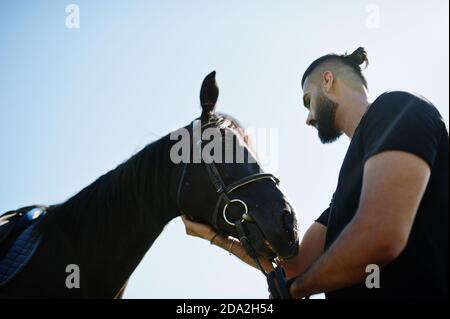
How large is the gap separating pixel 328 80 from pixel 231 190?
5.07 feet

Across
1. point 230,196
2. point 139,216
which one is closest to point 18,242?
point 139,216

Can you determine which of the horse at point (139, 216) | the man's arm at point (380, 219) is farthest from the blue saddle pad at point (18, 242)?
the man's arm at point (380, 219)

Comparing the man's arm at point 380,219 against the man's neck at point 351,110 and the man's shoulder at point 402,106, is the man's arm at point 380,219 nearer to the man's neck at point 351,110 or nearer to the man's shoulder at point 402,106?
the man's shoulder at point 402,106

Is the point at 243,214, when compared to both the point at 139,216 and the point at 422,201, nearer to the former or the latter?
the point at 139,216

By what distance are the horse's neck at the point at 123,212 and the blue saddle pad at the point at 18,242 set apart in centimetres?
26

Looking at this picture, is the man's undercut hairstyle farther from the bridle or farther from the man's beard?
the bridle

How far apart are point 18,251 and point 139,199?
1028 mm

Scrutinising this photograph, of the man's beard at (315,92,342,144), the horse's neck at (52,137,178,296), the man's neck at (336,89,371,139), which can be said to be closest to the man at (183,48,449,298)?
the man's neck at (336,89,371,139)

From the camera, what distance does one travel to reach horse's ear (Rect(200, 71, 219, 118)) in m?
3.84

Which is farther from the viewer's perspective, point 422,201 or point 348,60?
point 348,60

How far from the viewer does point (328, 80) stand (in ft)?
13.3

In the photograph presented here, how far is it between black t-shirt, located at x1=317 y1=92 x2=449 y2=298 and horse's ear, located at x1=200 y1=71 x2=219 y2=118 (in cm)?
162

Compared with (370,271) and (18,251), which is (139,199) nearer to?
(18,251)

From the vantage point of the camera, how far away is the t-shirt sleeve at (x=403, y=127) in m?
2.39
